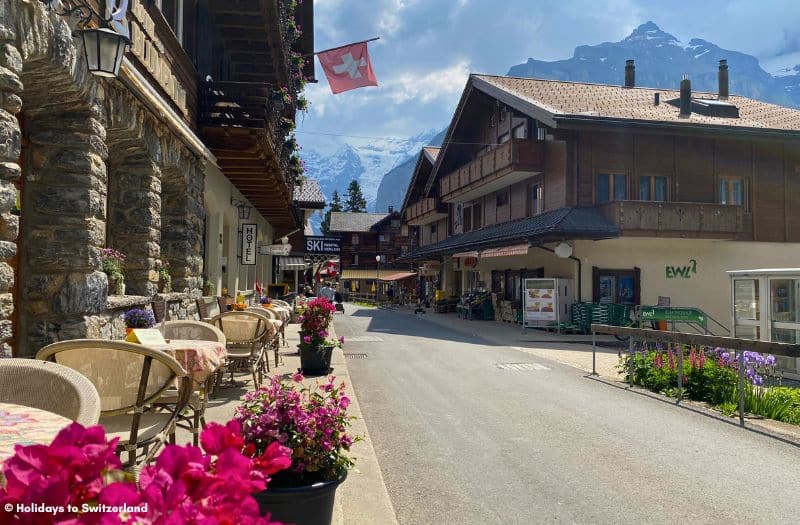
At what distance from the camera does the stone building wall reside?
459cm

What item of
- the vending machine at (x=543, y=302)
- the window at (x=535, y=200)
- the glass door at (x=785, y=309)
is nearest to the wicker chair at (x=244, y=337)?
the glass door at (x=785, y=309)

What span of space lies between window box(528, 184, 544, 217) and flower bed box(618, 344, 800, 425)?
14.3 meters

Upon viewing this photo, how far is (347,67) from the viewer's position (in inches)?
640

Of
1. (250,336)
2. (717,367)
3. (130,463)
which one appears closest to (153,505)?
(130,463)

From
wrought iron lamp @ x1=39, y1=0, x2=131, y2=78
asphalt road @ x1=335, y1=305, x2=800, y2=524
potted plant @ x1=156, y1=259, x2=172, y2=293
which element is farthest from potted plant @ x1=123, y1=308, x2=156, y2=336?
wrought iron lamp @ x1=39, y1=0, x2=131, y2=78

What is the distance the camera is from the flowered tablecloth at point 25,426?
2100 mm

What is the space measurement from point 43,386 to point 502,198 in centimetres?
2599

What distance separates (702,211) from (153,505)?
22581 mm

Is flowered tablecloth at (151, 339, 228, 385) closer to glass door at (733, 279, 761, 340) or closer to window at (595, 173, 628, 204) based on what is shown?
glass door at (733, 279, 761, 340)

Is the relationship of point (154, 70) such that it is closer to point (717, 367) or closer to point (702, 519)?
point (702, 519)

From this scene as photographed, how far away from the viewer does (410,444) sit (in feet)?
19.2

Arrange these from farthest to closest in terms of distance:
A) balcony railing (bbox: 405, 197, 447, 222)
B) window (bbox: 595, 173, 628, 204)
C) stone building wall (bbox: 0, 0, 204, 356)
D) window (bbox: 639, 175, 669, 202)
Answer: balcony railing (bbox: 405, 197, 447, 222), window (bbox: 639, 175, 669, 202), window (bbox: 595, 173, 628, 204), stone building wall (bbox: 0, 0, 204, 356)

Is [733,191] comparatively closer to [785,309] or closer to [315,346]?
[785,309]

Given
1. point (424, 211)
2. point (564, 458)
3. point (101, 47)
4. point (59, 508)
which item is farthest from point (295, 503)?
point (424, 211)
